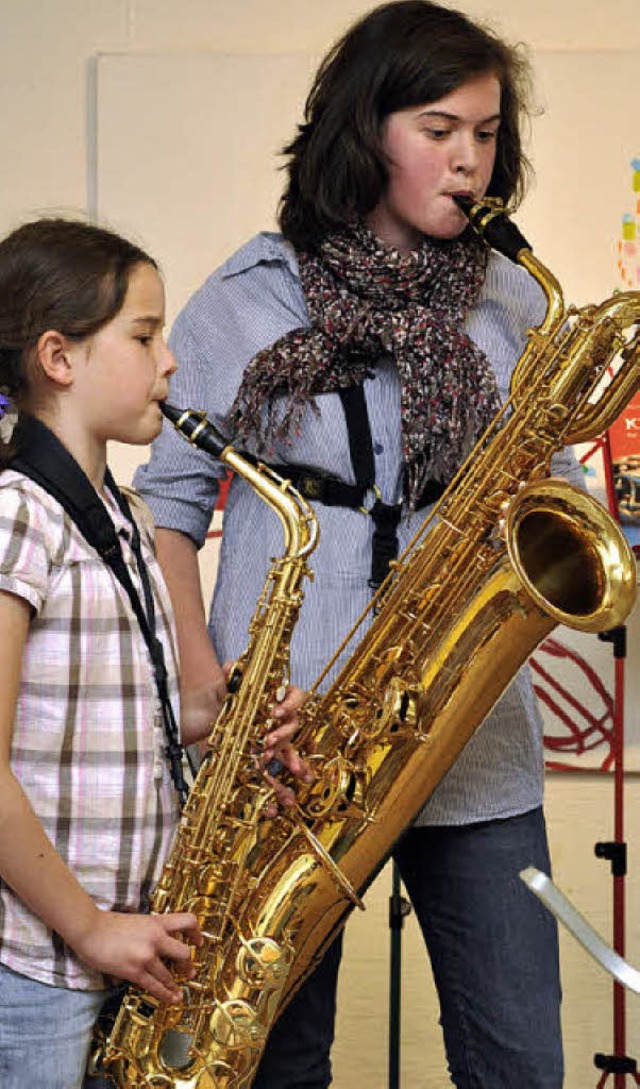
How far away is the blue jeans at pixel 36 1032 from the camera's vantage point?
1463 millimetres

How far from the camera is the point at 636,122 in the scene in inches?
119

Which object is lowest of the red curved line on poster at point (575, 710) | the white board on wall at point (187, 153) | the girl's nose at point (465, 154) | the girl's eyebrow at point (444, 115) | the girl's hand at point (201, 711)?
the red curved line on poster at point (575, 710)

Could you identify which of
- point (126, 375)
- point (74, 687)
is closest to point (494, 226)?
point (126, 375)

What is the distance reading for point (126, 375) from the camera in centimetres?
159

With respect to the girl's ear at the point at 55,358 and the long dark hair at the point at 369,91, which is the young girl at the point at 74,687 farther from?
the long dark hair at the point at 369,91

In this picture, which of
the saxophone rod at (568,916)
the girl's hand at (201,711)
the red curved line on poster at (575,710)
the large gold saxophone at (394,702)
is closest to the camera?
the saxophone rod at (568,916)

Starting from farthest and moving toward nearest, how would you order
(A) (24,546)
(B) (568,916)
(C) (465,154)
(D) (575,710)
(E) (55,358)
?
1. (D) (575,710)
2. (C) (465,154)
3. (E) (55,358)
4. (A) (24,546)
5. (B) (568,916)

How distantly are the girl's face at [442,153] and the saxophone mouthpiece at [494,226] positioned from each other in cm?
1

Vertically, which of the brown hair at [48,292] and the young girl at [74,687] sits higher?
the brown hair at [48,292]

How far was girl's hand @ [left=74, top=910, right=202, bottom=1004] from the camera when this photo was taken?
4.83 ft

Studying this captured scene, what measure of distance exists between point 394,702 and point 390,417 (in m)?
0.35

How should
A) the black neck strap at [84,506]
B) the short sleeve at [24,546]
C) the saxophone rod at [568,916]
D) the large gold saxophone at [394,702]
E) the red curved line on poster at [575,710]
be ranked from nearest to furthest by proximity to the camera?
1. the saxophone rod at [568,916]
2. the short sleeve at [24,546]
3. the black neck strap at [84,506]
4. the large gold saxophone at [394,702]
5. the red curved line on poster at [575,710]

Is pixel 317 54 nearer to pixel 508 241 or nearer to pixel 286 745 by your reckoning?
pixel 508 241

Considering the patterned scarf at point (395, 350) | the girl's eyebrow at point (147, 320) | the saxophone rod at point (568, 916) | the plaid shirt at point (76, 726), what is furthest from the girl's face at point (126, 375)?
the saxophone rod at point (568, 916)
